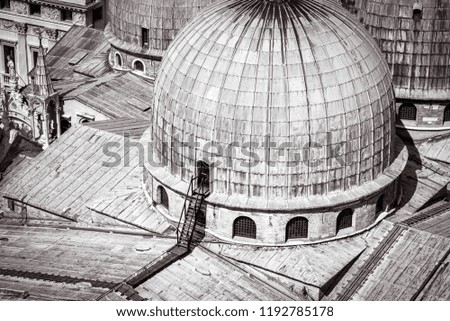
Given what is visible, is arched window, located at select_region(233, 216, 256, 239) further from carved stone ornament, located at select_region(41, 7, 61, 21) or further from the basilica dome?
carved stone ornament, located at select_region(41, 7, 61, 21)

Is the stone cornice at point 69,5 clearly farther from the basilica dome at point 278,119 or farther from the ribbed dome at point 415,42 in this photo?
the basilica dome at point 278,119

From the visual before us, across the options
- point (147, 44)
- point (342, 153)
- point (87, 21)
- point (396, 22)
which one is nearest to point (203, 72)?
point (342, 153)

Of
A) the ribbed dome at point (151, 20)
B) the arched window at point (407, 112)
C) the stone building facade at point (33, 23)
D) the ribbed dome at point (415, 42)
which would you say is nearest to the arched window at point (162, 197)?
the ribbed dome at point (415, 42)

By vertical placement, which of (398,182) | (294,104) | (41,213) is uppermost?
(294,104)

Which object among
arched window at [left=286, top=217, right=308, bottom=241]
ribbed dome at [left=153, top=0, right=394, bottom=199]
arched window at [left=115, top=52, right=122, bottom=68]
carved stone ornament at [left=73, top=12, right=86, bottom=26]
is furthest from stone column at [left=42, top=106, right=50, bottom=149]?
arched window at [left=286, top=217, right=308, bottom=241]

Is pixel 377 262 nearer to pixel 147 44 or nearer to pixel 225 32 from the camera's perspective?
pixel 225 32

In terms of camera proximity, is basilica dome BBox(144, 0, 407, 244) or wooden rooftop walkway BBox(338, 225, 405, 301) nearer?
basilica dome BBox(144, 0, 407, 244)
